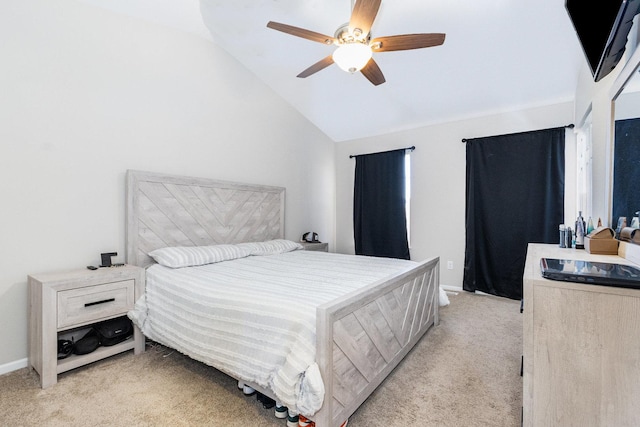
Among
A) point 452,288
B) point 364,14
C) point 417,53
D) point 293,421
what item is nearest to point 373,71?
point 364,14

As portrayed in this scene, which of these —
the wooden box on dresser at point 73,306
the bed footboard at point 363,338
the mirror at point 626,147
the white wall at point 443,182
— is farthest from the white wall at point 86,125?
the mirror at point 626,147

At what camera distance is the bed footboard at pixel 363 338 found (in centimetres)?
138

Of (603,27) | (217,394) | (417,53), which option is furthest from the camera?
(417,53)

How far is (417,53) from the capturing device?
10.0ft

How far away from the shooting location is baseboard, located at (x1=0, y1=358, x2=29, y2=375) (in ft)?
6.76

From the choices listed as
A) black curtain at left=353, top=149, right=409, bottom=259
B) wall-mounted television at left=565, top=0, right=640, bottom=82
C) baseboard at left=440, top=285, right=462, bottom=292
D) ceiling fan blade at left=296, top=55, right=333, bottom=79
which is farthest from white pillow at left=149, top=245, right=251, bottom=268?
wall-mounted television at left=565, top=0, right=640, bottom=82

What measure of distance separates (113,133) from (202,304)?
5.94 ft

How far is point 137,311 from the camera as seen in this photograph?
227cm

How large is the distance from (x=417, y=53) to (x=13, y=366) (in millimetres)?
4276

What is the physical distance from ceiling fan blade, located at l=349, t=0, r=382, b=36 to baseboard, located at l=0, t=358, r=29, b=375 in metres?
3.28

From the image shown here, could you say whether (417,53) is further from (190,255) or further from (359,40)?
(190,255)

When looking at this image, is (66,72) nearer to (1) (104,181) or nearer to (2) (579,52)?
(1) (104,181)

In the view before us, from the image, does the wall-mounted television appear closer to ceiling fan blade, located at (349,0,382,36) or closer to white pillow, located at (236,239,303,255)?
ceiling fan blade, located at (349,0,382,36)

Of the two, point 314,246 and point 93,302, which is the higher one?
point 314,246
